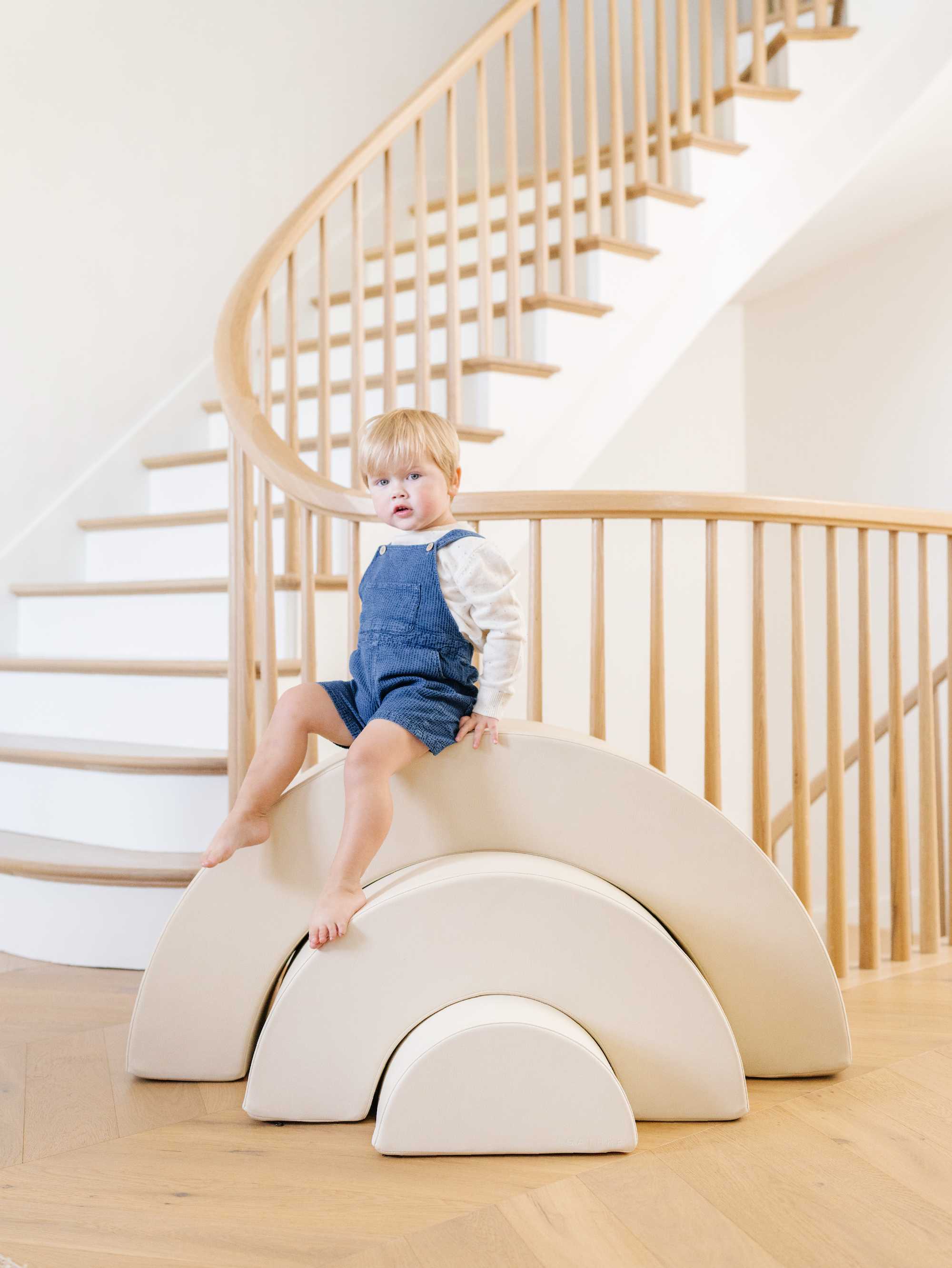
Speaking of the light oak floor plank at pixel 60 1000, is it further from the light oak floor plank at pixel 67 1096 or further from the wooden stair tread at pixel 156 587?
the wooden stair tread at pixel 156 587

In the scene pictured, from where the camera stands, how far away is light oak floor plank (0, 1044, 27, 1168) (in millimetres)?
1304

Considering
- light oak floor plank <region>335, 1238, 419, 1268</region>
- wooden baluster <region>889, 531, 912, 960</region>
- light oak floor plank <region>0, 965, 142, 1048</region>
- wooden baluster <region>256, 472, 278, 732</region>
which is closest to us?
light oak floor plank <region>335, 1238, 419, 1268</region>

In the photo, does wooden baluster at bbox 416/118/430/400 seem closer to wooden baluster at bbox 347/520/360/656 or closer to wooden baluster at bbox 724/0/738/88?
wooden baluster at bbox 347/520/360/656

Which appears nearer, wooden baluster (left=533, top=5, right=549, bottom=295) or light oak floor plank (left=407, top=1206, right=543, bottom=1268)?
light oak floor plank (left=407, top=1206, right=543, bottom=1268)

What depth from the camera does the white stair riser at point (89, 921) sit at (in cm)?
201

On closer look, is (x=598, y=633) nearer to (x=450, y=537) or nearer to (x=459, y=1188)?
(x=450, y=537)

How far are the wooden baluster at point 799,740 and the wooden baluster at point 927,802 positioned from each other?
14.6 inches

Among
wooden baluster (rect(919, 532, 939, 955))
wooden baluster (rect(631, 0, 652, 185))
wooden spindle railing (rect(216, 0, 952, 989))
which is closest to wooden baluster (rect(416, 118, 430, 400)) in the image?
wooden spindle railing (rect(216, 0, 952, 989))

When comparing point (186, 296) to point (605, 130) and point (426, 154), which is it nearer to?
point (426, 154)

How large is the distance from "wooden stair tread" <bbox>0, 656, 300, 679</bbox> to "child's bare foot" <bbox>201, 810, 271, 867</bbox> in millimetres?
695

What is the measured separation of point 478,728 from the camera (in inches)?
57.7

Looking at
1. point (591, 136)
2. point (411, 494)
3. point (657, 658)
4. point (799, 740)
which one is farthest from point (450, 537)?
point (591, 136)

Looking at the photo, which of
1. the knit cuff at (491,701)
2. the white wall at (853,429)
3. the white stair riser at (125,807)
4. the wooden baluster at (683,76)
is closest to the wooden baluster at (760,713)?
the knit cuff at (491,701)

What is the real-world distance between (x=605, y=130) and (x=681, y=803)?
4.09 meters
